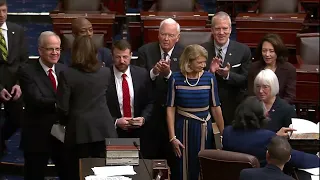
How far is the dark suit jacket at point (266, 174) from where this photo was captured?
2.62 m

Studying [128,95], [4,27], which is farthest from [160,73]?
[4,27]

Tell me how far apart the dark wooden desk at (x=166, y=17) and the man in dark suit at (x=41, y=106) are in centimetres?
165

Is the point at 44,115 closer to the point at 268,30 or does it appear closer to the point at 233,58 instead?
the point at 233,58

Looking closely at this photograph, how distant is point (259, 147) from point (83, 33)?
131cm

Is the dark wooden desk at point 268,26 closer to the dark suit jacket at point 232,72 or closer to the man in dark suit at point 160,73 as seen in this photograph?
the dark suit jacket at point 232,72

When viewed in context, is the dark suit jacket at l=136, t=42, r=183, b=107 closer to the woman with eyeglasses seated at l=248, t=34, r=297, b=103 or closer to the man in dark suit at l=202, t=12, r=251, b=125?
the man in dark suit at l=202, t=12, r=251, b=125

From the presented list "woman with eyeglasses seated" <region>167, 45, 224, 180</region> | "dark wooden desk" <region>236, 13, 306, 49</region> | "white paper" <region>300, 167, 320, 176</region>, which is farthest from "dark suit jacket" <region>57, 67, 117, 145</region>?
"dark wooden desk" <region>236, 13, 306, 49</region>

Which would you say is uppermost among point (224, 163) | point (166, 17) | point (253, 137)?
point (166, 17)

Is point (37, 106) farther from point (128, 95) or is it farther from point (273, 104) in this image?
point (273, 104)

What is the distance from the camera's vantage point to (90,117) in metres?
3.29

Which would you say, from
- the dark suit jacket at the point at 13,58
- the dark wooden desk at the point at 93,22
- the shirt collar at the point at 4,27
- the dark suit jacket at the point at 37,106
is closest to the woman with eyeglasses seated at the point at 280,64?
the dark suit jacket at the point at 37,106

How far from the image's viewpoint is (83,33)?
3.70 metres

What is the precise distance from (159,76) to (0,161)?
1.28 meters

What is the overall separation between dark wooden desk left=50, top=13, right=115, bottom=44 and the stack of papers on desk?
94.2 inches
